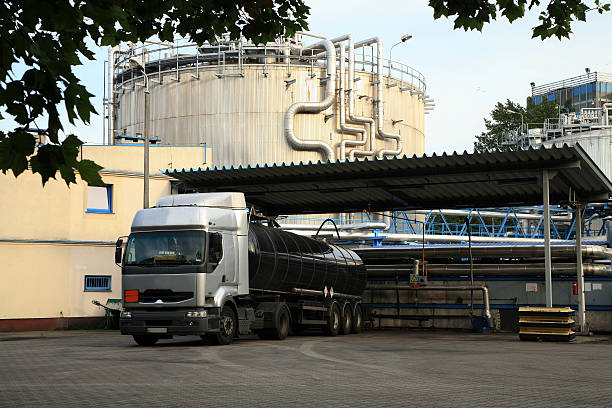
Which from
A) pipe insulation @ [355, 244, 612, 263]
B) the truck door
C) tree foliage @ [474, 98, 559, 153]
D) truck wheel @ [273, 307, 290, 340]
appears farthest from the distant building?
the truck door

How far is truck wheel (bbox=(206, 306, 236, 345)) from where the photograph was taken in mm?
21312

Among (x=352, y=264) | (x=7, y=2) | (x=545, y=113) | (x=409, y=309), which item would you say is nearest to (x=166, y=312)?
(x=352, y=264)

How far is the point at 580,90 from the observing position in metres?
103

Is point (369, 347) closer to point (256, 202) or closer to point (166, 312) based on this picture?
point (166, 312)

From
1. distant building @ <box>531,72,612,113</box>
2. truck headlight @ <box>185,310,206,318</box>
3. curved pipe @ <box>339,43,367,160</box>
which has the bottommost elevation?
truck headlight @ <box>185,310,206,318</box>

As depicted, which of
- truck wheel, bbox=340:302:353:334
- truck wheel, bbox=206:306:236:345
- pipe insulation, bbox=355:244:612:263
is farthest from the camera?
pipe insulation, bbox=355:244:612:263

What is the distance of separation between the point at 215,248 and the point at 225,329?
206 cm

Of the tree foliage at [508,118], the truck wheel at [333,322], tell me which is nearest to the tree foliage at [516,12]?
the truck wheel at [333,322]

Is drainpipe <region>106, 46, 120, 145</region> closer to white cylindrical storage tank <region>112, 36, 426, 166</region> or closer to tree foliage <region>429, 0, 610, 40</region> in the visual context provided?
white cylindrical storage tank <region>112, 36, 426, 166</region>

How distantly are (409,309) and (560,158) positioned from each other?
1013 cm

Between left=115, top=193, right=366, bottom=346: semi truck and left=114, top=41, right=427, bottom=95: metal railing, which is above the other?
left=114, top=41, right=427, bottom=95: metal railing

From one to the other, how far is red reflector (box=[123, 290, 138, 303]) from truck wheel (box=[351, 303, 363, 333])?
983cm

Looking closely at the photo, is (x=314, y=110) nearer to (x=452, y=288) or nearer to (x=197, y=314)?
(x=452, y=288)

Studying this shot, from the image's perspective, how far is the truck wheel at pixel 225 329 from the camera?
21.3 meters
